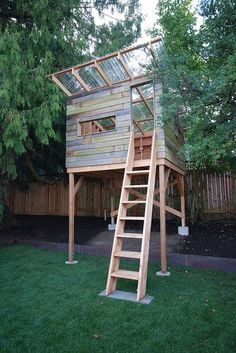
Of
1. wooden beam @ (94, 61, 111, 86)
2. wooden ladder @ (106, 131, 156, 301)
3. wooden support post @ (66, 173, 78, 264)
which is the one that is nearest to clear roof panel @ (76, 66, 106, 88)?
wooden beam @ (94, 61, 111, 86)

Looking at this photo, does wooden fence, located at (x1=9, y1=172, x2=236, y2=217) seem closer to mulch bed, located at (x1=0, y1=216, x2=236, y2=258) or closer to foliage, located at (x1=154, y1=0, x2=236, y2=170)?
mulch bed, located at (x1=0, y1=216, x2=236, y2=258)

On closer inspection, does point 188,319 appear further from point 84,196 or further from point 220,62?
point 84,196

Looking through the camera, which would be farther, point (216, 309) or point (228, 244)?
point (228, 244)

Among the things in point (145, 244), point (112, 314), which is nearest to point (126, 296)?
point (112, 314)

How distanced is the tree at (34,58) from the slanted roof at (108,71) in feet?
1.31

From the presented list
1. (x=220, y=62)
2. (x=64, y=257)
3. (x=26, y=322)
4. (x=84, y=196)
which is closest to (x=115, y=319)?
(x=26, y=322)

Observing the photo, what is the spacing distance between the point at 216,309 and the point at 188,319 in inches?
19.4

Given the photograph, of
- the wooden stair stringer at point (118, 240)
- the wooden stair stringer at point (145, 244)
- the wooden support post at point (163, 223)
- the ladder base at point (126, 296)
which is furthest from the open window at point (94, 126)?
the ladder base at point (126, 296)

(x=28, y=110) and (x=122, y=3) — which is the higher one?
(x=122, y=3)

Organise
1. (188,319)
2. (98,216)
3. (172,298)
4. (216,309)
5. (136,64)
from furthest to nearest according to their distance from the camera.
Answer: (98,216), (136,64), (172,298), (216,309), (188,319)

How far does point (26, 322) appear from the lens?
321 centimetres

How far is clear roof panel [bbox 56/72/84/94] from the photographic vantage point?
5.94 m

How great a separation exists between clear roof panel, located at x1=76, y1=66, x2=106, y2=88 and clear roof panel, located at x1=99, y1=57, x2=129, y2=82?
0.24 meters

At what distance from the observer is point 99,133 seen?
609 centimetres
